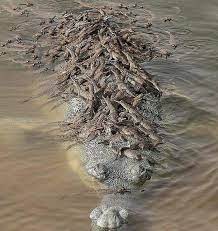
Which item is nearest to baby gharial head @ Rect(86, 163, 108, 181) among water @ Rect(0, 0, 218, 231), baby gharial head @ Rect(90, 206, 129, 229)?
water @ Rect(0, 0, 218, 231)

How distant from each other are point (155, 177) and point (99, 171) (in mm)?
657

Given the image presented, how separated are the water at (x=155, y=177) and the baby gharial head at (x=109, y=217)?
103 mm

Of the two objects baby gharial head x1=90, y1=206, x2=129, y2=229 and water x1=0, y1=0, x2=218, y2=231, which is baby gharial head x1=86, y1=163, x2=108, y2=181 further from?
baby gharial head x1=90, y1=206, x2=129, y2=229

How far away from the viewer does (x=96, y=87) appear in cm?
698

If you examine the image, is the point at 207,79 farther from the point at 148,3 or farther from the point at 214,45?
the point at 148,3

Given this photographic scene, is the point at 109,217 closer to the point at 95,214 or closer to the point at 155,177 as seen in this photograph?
the point at 95,214

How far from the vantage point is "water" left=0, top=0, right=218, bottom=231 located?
16.9 feet

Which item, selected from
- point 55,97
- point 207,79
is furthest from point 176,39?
point 55,97

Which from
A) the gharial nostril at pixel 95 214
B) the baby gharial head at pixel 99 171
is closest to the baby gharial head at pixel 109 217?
the gharial nostril at pixel 95 214

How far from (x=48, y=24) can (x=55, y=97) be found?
2.90 meters

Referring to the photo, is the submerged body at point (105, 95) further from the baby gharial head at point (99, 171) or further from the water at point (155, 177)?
the water at point (155, 177)

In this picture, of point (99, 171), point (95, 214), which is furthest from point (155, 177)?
point (95, 214)

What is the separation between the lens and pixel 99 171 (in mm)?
5531

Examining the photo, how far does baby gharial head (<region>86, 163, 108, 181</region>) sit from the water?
0.21 m
